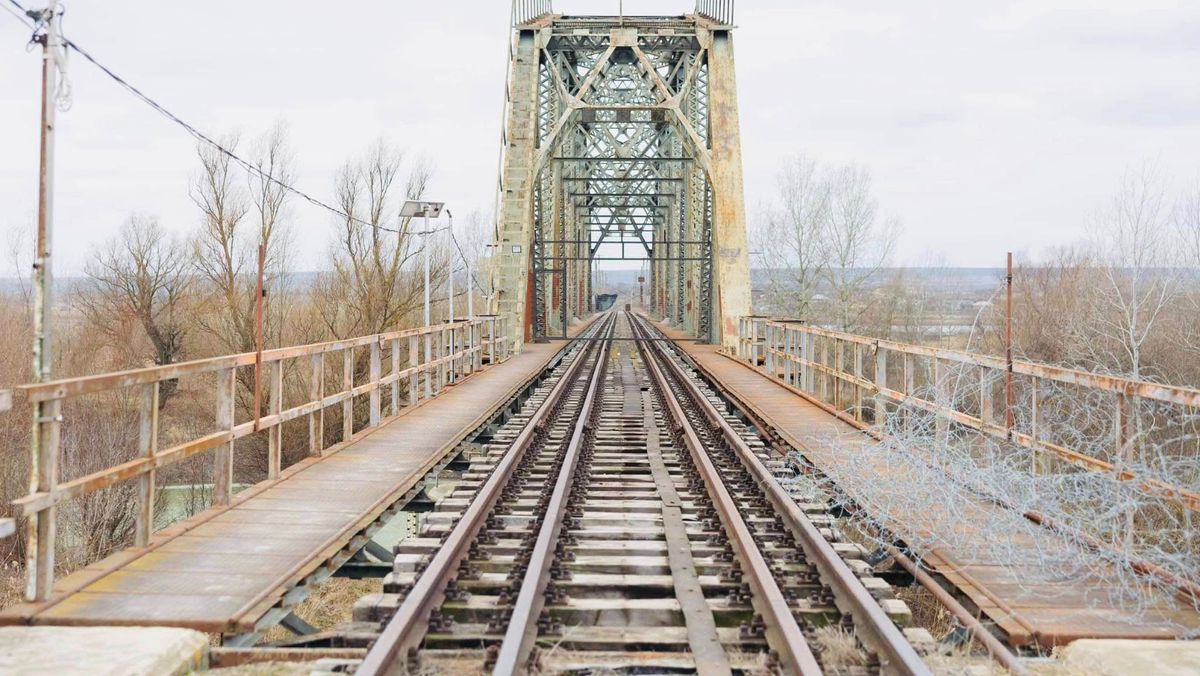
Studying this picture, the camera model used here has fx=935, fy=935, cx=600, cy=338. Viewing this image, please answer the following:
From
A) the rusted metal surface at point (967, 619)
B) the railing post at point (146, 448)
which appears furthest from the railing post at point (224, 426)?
the rusted metal surface at point (967, 619)

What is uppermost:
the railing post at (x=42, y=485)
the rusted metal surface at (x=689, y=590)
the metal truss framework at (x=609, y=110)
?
the metal truss framework at (x=609, y=110)

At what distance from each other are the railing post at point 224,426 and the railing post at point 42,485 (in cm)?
199

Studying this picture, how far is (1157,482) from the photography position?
4.98 m

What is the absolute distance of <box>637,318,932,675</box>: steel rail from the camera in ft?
12.6

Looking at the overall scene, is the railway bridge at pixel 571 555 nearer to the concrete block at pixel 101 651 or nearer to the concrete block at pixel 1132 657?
the concrete block at pixel 101 651

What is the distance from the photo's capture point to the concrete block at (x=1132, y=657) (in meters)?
3.93

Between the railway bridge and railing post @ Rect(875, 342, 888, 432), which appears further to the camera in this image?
railing post @ Rect(875, 342, 888, 432)

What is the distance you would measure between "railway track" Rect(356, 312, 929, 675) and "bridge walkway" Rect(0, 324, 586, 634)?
0.51 meters

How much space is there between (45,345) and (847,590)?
14.9 feet

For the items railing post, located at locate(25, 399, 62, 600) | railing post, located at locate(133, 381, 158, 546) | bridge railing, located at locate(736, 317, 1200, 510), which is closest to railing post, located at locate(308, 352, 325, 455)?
railing post, located at locate(133, 381, 158, 546)

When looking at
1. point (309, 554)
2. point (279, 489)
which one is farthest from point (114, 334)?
point (309, 554)

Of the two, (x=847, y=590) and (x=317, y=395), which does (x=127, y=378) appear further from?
(x=847, y=590)

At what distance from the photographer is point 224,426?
6727mm

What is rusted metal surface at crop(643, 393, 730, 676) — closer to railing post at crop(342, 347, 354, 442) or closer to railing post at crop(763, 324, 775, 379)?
railing post at crop(342, 347, 354, 442)
